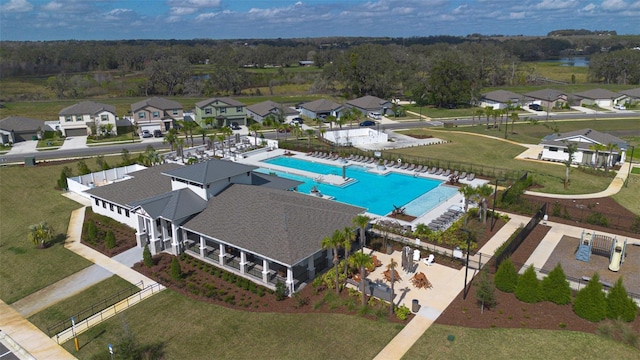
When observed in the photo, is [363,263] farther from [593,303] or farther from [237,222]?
[593,303]

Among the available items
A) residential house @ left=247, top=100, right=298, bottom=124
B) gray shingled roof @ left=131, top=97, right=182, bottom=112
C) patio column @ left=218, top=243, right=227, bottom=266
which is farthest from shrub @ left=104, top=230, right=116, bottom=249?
residential house @ left=247, top=100, right=298, bottom=124

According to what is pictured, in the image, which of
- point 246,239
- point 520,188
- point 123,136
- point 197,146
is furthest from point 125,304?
point 123,136

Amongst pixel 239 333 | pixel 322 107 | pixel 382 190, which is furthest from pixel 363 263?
pixel 322 107

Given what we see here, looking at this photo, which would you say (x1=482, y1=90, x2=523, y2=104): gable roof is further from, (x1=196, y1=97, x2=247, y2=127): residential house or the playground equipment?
the playground equipment

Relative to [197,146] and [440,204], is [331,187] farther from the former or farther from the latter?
[197,146]

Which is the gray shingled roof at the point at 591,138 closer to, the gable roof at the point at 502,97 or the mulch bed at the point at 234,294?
the mulch bed at the point at 234,294
